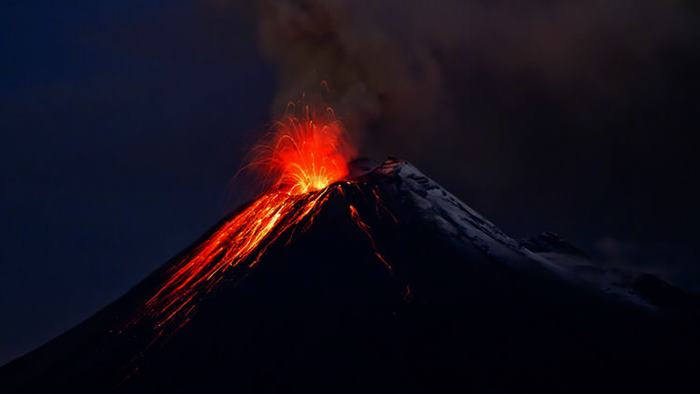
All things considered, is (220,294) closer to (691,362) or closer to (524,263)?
(524,263)

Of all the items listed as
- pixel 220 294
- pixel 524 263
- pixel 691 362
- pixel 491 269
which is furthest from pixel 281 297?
pixel 691 362

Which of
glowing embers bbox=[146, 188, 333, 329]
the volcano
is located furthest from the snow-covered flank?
glowing embers bbox=[146, 188, 333, 329]

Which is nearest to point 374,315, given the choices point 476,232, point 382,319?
point 382,319

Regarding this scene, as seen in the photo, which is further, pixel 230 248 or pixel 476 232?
pixel 230 248

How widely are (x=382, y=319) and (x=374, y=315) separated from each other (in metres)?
0.26

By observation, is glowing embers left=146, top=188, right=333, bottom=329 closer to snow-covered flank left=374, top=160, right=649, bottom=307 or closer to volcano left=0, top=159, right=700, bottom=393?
volcano left=0, top=159, right=700, bottom=393

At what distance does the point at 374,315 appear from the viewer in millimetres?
20781

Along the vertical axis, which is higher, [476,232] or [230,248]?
[230,248]

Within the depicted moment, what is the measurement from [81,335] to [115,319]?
4.09ft

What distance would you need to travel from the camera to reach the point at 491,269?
76.1 ft

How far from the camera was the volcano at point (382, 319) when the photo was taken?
19.2m

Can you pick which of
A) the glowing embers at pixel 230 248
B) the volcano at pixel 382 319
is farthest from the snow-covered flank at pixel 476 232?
the glowing embers at pixel 230 248

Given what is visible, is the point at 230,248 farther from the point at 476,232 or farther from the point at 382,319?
the point at 476,232

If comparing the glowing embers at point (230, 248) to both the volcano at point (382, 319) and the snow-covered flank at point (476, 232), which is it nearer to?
the volcano at point (382, 319)
